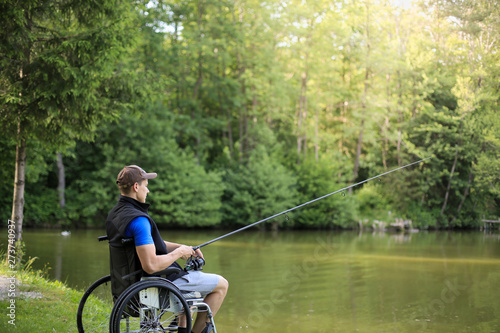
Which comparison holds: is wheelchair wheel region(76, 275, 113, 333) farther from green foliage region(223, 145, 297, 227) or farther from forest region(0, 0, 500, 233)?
green foliage region(223, 145, 297, 227)

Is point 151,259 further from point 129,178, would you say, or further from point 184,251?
point 129,178

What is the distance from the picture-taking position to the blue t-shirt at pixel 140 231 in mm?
3129

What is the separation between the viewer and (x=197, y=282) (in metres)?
3.38

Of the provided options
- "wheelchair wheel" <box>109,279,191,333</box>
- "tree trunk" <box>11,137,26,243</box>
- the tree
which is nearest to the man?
"wheelchair wheel" <box>109,279,191,333</box>

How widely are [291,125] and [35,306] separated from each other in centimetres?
2132

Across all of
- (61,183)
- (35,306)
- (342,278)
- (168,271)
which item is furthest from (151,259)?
(61,183)

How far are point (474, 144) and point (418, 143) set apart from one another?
30.5 feet

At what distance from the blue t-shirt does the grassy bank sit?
4.16 ft

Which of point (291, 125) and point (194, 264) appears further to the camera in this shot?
point (291, 125)

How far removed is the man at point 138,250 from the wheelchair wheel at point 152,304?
0.38 ft

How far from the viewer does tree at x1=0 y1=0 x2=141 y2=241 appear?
6609mm

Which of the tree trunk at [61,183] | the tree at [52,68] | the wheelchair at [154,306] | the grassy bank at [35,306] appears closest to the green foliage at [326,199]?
the tree trunk at [61,183]

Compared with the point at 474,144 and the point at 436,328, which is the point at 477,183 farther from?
the point at 436,328

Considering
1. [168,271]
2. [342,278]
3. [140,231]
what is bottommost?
[342,278]
